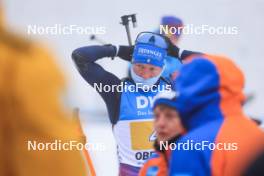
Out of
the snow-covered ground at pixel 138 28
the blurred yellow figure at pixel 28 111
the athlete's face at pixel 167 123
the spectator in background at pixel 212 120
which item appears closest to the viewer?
the blurred yellow figure at pixel 28 111

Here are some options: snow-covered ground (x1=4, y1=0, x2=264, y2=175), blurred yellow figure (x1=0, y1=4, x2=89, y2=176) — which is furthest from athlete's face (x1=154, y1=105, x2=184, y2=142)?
blurred yellow figure (x1=0, y1=4, x2=89, y2=176)

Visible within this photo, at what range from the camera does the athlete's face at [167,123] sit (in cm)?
138

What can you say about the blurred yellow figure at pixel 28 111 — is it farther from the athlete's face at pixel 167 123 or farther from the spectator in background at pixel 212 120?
the athlete's face at pixel 167 123

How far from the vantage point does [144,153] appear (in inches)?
80.9

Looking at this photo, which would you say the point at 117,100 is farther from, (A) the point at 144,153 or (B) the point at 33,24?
(B) the point at 33,24

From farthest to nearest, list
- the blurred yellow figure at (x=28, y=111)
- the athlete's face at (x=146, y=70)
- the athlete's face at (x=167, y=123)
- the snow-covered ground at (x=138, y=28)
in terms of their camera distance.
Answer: the athlete's face at (x=146, y=70)
the snow-covered ground at (x=138, y=28)
the athlete's face at (x=167, y=123)
the blurred yellow figure at (x=28, y=111)

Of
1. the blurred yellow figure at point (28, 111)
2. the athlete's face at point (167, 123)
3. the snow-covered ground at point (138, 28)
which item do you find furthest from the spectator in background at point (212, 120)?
the snow-covered ground at point (138, 28)

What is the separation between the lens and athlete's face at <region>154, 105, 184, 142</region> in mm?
1376

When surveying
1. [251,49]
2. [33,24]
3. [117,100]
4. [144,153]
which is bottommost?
[144,153]

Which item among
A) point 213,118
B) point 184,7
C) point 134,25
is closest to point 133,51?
point 134,25

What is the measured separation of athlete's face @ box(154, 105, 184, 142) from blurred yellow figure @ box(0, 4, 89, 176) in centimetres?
74

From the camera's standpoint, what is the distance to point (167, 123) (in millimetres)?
1418

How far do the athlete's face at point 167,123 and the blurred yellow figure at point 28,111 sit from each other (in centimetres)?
74

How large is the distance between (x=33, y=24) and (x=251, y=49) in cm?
77
